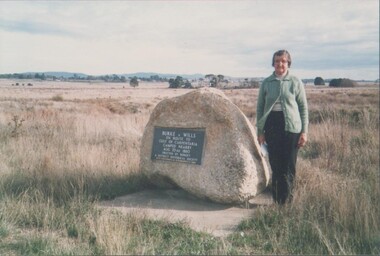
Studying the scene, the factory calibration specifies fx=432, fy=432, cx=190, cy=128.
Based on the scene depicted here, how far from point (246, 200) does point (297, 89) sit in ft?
5.78

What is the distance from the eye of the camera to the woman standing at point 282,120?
572 centimetres

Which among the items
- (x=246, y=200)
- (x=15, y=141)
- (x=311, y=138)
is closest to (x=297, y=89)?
(x=246, y=200)

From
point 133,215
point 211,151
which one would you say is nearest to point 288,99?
point 211,151

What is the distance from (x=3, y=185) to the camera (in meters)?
6.55

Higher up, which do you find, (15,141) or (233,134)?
(233,134)

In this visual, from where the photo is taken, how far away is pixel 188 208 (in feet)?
20.3

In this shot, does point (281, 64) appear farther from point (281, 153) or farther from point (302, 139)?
point (281, 153)

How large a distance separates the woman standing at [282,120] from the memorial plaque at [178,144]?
0.92 meters

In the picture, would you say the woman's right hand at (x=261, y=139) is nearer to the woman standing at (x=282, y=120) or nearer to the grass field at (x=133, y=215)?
the woman standing at (x=282, y=120)

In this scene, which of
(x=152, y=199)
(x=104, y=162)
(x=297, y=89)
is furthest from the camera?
(x=104, y=162)

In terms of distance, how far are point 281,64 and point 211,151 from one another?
1.58m

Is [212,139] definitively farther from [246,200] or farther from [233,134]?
[246,200]

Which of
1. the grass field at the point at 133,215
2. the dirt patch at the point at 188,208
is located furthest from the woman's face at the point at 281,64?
the dirt patch at the point at 188,208

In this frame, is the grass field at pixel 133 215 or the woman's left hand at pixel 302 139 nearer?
the grass field at pixel 133 215
